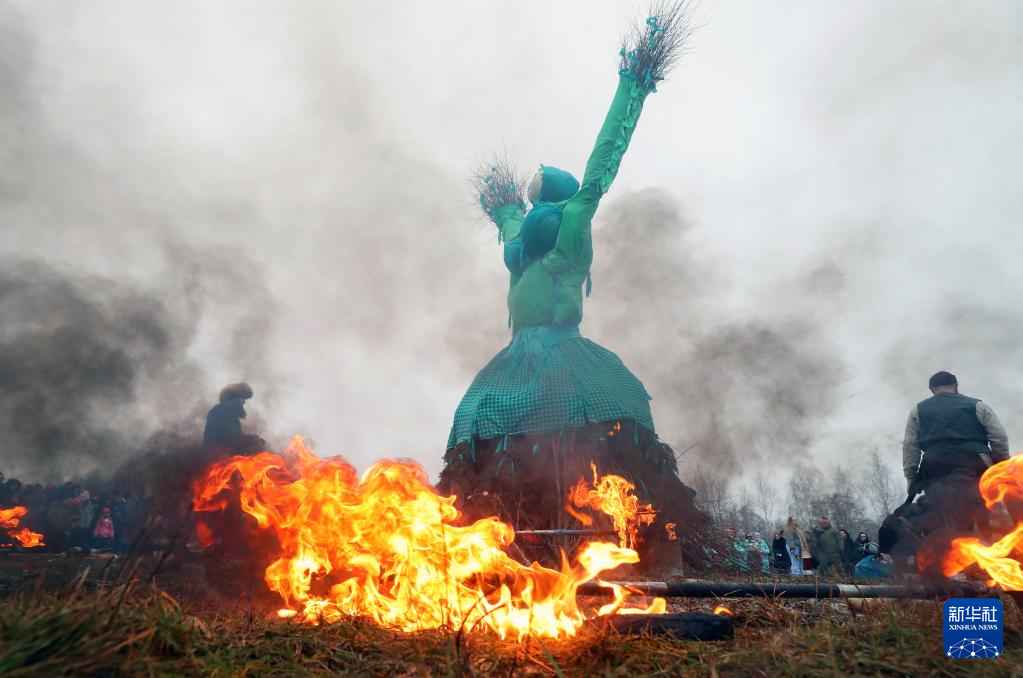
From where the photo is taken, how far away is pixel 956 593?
3955 millimetres

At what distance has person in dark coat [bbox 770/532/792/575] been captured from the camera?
38.0ft

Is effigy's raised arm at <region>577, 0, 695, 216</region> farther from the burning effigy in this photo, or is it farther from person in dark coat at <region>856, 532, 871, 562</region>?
person in dark coat at <region>856, 532, 871, 562</region>

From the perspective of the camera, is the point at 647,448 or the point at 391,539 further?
the point at 647,448

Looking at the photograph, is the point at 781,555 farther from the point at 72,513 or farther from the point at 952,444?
the point at 72,513

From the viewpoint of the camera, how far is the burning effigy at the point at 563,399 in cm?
773

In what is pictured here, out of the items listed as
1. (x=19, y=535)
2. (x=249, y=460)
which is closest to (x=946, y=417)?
(x=249, y=460)

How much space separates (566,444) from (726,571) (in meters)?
3.59

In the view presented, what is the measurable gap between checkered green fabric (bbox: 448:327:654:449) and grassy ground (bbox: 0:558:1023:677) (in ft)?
14.1

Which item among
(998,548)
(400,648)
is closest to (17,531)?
(400,648)

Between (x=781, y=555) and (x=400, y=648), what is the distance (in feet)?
37.3

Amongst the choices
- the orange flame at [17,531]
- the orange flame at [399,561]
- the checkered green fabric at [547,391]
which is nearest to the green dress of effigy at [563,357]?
the checkered green fabric at [547,391]

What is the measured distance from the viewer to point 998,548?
4.61 m

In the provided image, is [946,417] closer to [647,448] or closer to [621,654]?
[647,448]

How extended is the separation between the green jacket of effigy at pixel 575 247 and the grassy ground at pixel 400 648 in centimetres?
557
